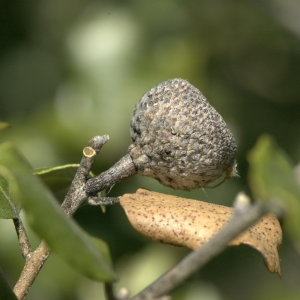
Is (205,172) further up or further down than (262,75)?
further up

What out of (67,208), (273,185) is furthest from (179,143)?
(273,185)

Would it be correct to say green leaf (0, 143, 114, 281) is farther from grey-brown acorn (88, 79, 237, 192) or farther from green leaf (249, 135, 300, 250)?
grey-brown acorn (88, 79, 237, 192)

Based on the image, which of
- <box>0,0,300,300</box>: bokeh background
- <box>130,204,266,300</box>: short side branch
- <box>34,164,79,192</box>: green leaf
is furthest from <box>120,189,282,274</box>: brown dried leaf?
<box>0,0,300,300</box>: bokeh background

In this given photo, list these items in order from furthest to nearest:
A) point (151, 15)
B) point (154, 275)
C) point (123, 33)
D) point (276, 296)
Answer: point (151, 15) → point (123, 33) → point (154, 275) → point (276, 296)

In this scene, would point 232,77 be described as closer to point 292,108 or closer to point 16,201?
point 292,108

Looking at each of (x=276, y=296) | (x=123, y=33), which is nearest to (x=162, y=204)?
(x=276, y=296)

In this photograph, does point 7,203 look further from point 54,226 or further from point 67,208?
point 54,226
